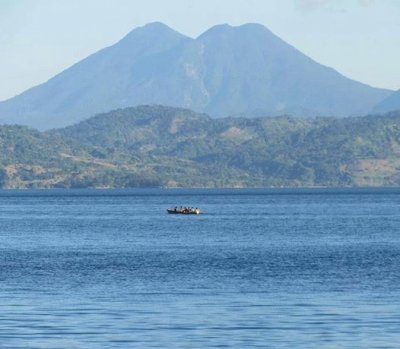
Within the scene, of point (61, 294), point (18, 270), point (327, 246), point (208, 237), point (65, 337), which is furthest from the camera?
point (208, 237)

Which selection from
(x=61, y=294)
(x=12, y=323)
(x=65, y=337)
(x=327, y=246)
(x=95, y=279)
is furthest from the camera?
(x=327, y=246)

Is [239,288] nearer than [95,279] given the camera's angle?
Yes

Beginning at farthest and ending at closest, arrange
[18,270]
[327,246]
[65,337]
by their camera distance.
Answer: [327,246] < [18,270] < [65,337]

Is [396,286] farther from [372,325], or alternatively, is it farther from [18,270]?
[18,270]

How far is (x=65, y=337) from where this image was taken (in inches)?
2596

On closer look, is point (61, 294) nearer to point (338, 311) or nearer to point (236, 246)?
point (338, 311)

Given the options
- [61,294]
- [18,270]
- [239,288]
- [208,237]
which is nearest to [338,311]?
[239,288]

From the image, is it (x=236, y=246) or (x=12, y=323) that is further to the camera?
(x=236, y=246)

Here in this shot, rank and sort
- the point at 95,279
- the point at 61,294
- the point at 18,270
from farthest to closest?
the point at 18,270 < the point at 95,279 < the point at 61,294

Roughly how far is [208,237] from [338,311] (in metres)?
97.4

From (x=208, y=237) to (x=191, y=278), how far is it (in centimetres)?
7215

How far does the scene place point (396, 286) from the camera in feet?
302

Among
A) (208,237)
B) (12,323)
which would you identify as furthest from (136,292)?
(208,237)

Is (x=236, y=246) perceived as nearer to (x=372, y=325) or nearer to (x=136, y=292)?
(x=136, y=292)
